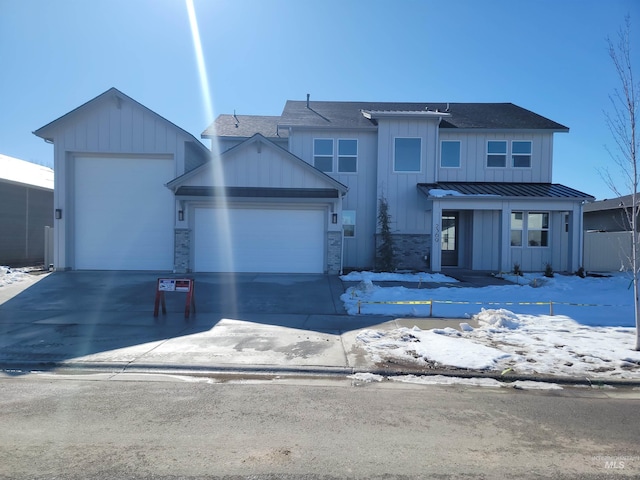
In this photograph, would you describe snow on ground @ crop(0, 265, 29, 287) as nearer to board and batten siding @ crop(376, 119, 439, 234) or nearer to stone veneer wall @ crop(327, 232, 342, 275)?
stone veneer wall @ crop(327, 232, 342, 275)

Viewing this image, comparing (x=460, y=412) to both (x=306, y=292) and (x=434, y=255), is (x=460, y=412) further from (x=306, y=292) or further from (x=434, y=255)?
(x=434, y=255)

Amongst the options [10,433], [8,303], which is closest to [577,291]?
[10,433]

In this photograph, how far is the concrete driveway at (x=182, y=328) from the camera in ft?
20.3

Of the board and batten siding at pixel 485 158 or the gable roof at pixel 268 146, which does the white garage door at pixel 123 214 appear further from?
the board and batten siding at pixel 485 158

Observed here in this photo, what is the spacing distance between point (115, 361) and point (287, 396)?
117 inches

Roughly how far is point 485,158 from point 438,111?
3.09 m

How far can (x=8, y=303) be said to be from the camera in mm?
10469

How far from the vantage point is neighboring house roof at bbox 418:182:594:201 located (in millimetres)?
15773

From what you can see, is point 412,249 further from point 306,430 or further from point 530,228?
point 306,430

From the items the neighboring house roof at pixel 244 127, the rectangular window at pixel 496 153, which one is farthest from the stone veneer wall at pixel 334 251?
the rectangular window at pixel 496 153

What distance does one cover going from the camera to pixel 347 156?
697 inches

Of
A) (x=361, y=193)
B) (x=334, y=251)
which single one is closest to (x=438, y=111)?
(x=361, y=193)

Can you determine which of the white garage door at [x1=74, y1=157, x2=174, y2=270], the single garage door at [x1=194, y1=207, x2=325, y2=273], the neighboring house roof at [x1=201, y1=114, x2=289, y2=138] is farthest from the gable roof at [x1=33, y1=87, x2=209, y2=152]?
the single garage door at [x1=194, y1=207, x2=325, y2=273]

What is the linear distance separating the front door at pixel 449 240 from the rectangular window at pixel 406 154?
9.97 ft
